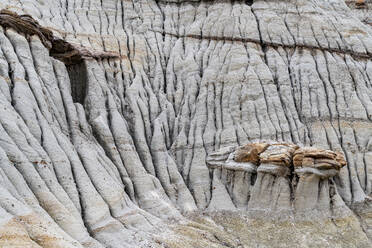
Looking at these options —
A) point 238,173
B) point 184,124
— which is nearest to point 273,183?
point 238,173

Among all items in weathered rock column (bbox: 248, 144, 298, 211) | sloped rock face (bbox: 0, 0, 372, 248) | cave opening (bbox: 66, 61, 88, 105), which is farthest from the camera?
cave opening (bbox: 66, 61, 88, 105)

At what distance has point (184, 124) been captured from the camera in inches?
941

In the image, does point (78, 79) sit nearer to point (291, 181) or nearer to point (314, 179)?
point (291, 181)

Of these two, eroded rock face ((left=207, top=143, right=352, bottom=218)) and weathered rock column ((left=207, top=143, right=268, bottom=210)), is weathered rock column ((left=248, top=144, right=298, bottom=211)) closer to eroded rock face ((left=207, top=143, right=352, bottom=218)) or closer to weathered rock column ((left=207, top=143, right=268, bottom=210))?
eroded rock face ((left=207, top=143, right=352, bottom=218))

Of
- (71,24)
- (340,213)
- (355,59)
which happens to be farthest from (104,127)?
(355,59)

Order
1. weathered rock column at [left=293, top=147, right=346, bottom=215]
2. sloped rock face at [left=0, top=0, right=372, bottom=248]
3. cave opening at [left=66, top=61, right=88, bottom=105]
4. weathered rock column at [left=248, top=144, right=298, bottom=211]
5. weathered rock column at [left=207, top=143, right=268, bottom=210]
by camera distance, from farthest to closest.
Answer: cave opening at [left=66, top=61, right=88, bottom=105], weathered rock column at [left=207, top=143, right=268, bottom=210], weathered rock column at [left=248, top=144, right=298, bottom=211], weathered rock column at [left=293, top=147, right=346, bottom=215], sloped rock face at [left=0, top=0, right=372, bottom=248]

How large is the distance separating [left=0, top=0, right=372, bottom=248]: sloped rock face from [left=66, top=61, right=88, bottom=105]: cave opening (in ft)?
0.35

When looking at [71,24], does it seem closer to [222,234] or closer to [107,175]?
[107,175]

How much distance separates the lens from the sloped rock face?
1463cm

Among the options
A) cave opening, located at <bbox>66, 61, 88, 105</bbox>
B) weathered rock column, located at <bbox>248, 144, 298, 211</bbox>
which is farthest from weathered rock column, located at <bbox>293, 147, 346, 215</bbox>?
cave opening, located at <bbox>66, 61, 88, 105</bbox>

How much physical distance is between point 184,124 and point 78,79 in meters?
7.98

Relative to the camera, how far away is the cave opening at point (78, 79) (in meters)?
23.2

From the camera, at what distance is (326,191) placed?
62.7 ft

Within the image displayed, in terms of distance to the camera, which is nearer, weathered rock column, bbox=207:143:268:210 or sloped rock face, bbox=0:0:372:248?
sloped rock face, bbox=0:0:372:248
